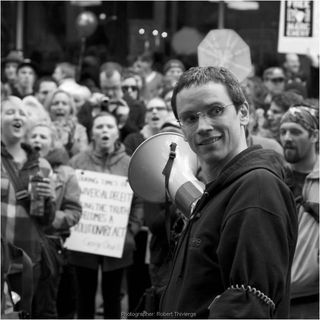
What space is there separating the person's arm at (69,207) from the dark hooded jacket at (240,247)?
3.61m

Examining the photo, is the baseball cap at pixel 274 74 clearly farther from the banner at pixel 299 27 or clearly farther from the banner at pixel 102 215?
the banner at pixel 102 215

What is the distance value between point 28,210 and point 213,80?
11.0 ft

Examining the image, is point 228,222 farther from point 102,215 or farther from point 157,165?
point 102,215

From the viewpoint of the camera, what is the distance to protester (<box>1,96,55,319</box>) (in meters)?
5.59

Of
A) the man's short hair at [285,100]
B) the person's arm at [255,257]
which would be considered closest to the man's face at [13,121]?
the man's short hair at [285,100]

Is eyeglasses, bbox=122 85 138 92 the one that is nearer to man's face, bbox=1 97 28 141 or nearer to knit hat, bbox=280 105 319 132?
man's face, bbox=1 97 28 141

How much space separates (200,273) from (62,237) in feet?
12.7

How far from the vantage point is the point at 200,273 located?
7.84 feet

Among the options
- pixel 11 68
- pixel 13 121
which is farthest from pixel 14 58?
pixel 13 121

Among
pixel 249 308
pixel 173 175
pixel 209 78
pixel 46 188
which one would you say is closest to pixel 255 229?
pixel 249 308

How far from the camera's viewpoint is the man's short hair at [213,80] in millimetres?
2513

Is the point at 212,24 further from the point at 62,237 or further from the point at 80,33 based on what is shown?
the point at 62,237

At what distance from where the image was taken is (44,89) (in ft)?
31.8

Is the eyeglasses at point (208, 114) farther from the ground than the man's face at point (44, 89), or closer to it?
farther from the ground
